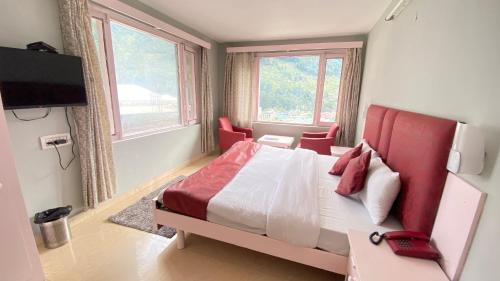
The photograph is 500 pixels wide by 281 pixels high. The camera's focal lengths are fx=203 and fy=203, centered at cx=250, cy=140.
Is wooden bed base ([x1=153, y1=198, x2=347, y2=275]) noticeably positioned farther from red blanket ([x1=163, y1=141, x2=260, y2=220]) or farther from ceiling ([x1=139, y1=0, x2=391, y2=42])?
ceiling ([x1=139, y1=0, x2=391, y2=42])

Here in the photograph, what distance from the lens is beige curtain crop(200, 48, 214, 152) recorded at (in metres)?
4.01

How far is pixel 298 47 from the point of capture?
3.96 meters

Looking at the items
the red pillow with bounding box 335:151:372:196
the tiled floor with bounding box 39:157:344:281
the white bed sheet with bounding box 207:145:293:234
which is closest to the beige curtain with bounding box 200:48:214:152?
the white bed sheet with bounding box 207:145:293:234

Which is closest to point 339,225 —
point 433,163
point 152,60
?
point 433,163

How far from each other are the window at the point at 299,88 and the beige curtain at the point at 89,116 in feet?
10.4

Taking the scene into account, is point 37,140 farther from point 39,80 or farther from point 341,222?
point 341,222

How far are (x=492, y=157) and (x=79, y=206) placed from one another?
3195 millimetres

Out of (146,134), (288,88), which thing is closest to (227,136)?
(146,134)

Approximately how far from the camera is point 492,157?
844mm

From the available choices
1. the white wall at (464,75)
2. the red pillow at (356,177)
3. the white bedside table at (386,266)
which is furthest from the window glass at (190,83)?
the white bedside table at (386,266)

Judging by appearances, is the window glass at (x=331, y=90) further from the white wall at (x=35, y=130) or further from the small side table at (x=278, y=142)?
the white wall at (x=35, y=130)

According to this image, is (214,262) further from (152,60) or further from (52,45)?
(152,60)

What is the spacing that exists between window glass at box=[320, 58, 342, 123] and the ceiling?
0.57m

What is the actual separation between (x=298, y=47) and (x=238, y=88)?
1.49m
